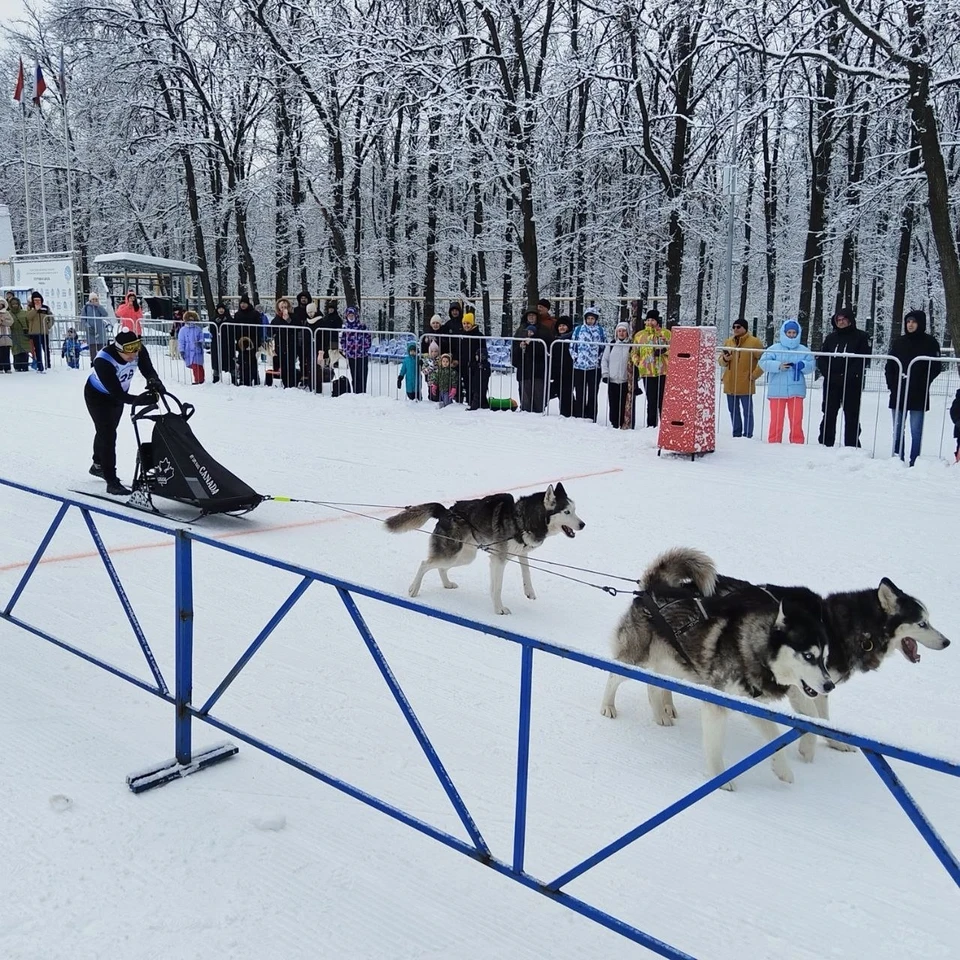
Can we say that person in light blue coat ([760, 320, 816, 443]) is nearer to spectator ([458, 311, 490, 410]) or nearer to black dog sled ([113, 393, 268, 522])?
spectator ([458, 311, 490, 410])

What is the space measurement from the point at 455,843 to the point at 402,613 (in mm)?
2938

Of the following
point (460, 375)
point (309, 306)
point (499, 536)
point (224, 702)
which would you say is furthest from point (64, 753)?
point (309, 306)

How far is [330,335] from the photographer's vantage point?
15875 mm

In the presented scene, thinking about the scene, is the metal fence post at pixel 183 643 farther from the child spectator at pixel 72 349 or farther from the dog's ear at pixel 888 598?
the child spectator at pixel 72 349

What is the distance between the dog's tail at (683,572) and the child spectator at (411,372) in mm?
10965

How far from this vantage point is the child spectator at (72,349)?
825 inches

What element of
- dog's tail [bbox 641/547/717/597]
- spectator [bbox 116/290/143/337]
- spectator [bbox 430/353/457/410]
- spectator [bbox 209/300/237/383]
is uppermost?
spectator [bbox 116/290/143/337]

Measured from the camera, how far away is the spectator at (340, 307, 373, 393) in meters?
15.7

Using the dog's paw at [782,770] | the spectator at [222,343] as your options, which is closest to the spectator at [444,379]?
the spectator at [222,343]

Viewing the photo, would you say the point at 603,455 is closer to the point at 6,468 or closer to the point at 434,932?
the point at 6,468

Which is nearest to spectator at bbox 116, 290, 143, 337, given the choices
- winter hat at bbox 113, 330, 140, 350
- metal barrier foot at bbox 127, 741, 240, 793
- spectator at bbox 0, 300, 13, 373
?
spectator at bbox 0, 300, 13, 373

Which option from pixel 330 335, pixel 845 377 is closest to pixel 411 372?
pixel 330 335

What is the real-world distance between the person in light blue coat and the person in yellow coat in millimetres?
243

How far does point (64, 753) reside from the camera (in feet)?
13.0
